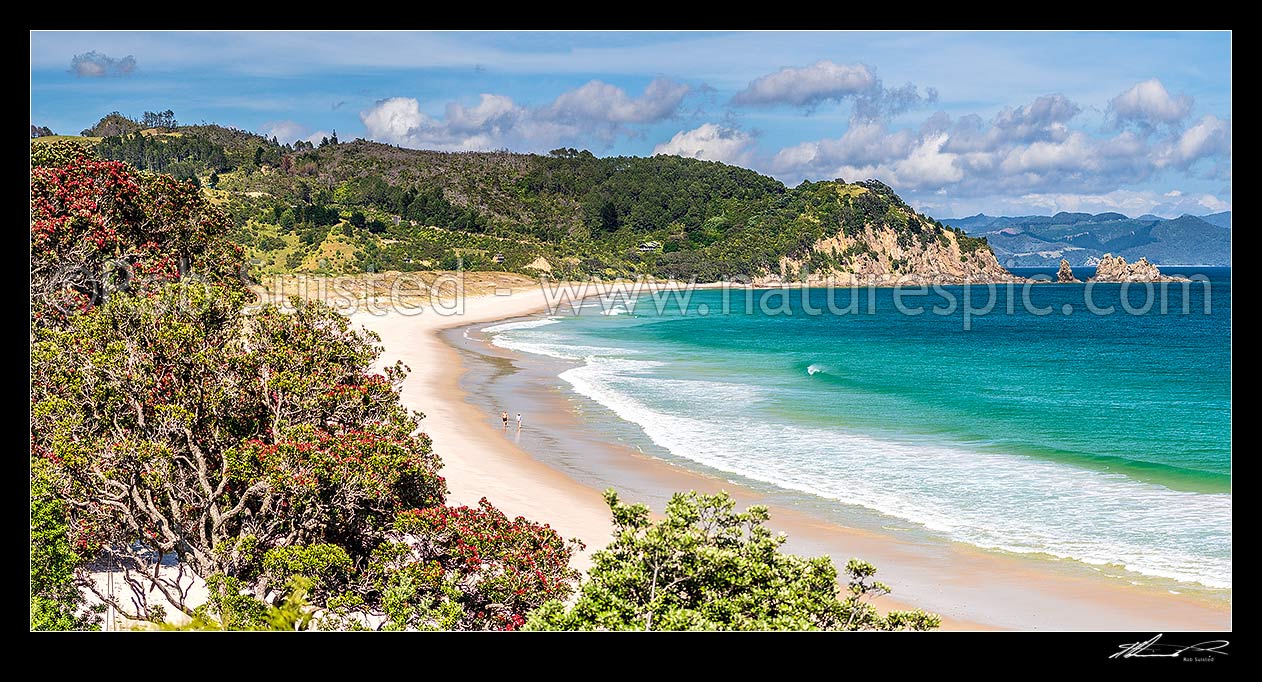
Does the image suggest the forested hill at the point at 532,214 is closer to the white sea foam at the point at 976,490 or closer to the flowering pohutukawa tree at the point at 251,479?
the white sea foam at the point at 976,490

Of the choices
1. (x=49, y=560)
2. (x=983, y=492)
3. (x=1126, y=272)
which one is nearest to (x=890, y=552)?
(x=983, y=492)

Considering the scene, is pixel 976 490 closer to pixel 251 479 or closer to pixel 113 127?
pixel 251 479

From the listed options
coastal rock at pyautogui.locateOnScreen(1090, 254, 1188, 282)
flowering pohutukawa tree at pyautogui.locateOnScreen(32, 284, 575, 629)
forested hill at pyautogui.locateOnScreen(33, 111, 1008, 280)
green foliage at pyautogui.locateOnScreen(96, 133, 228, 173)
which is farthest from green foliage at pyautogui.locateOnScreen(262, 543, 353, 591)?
coastal rock at pyautogui.locateOnScreen(1090, 254, 1188, 282)

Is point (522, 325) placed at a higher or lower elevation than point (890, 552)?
higher

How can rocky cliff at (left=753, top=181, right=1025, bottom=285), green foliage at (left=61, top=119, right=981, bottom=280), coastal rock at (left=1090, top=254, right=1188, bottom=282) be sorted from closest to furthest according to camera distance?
green foliage at (left=61, top=119, right=981, bottom=280), rocky cliff at (left=753, top=181, right=1025, bottom=285), coastal rock at (left=1090, top=254, right=1188, bottom=282)
